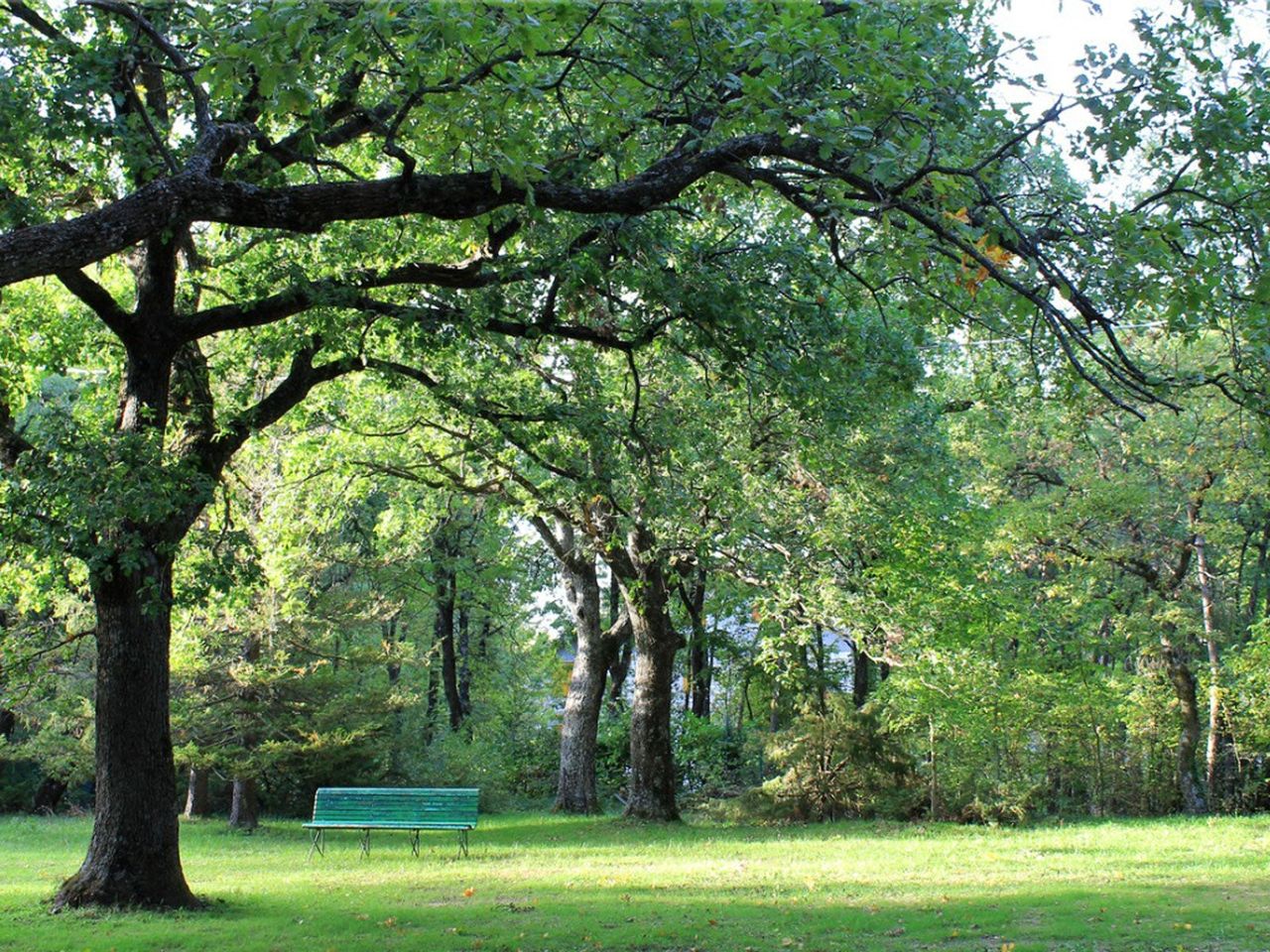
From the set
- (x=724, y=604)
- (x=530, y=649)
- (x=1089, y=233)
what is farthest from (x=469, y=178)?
(x=530, y=649)

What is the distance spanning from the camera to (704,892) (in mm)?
10969

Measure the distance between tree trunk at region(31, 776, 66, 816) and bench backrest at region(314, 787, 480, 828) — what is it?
12.2m

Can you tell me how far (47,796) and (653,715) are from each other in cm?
1433

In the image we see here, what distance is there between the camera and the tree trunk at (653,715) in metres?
19.0

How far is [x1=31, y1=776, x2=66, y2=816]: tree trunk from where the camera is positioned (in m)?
24.7

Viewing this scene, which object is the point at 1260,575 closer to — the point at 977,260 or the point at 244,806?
the point at 244,806

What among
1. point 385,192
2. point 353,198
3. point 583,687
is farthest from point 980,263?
point 583,687

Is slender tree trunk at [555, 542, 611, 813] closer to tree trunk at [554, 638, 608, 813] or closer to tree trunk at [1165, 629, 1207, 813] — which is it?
tree trunk at [554, 638, 608, 813]

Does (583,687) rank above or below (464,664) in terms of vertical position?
below

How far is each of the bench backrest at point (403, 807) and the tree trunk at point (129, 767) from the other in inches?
214

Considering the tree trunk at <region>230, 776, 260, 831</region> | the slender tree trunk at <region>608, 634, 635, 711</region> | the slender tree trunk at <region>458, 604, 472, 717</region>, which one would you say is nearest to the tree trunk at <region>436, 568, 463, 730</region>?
the slender tree trunk at <region>458, 604, 472, 717</region>

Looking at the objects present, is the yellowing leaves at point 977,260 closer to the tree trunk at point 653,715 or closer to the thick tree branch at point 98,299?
the thick tree branch at point 98,299

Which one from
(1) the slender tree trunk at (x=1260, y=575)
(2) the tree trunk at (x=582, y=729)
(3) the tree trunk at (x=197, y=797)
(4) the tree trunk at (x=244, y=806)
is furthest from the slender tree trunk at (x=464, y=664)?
(1) the slender tree trunk at (x=1260, y=575)

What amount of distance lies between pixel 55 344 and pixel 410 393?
14.9ft
